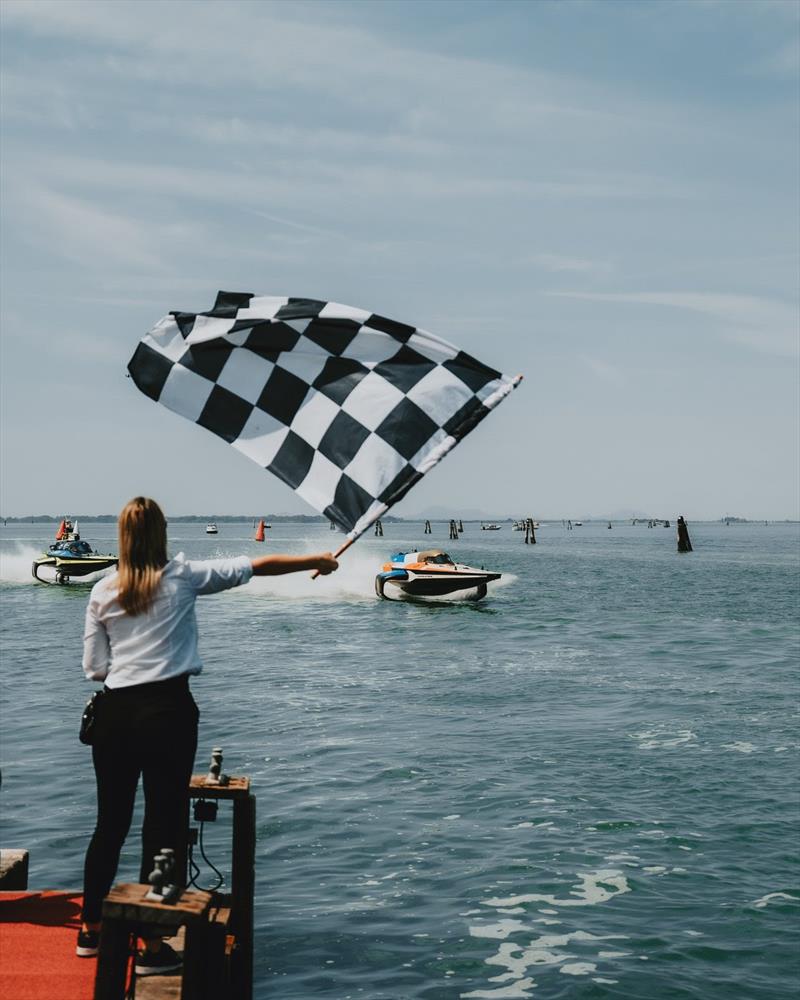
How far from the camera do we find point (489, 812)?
1399cm

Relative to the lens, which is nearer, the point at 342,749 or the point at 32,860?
the point at 32,860

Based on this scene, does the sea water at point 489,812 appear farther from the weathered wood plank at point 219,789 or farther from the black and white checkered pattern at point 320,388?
the black and white checkered pattern at point 320,388

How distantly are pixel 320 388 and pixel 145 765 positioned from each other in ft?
8.53

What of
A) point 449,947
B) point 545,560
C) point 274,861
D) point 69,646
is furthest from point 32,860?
point 545,560

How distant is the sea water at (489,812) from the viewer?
9500mm

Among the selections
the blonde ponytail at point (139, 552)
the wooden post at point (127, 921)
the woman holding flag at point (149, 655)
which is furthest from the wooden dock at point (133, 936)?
the blonde ponytail at point (139, 552)

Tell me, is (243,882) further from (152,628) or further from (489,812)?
(489,812)

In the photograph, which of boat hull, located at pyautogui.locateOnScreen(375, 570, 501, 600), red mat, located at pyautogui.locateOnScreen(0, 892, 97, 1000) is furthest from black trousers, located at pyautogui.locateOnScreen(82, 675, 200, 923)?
boat hull, located at pyautogui.locateOnScreen(375, 570, 501, 600)

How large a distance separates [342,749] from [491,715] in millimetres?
4428

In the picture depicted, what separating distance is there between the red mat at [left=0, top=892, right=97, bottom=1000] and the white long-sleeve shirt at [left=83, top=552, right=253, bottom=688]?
178 centimetres

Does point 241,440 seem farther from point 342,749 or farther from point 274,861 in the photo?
point 342,749

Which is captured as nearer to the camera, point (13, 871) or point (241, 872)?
point (241, 872)

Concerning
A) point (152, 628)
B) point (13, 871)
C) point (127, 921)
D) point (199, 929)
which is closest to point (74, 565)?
point (13, 871)

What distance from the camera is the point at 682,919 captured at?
410 inches
